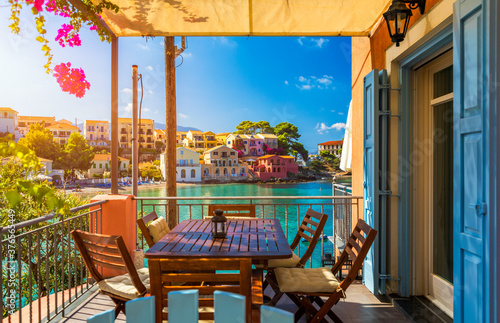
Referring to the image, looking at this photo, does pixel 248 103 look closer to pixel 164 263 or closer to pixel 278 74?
pixel 278 74

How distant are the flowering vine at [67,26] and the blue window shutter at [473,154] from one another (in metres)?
2.33

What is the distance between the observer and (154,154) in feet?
124

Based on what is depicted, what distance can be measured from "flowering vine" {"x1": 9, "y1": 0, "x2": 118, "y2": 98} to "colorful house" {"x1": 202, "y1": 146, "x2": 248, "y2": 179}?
123 feet

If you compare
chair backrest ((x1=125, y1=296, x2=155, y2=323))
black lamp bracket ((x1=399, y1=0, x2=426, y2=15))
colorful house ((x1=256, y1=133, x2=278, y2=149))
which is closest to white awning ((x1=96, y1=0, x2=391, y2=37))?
black lamp bracket ((x1=399, y1=0, x2=426, y2=15))

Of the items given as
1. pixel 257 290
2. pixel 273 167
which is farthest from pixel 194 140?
pixel 257 290

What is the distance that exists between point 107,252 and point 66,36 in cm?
211

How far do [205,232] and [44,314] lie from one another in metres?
1.52

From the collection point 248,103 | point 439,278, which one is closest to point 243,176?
point 248,103

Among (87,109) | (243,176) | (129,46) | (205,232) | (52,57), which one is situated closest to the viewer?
→ (52,57)

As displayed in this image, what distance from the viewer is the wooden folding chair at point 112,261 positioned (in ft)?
6.86

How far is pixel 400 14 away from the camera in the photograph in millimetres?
2783

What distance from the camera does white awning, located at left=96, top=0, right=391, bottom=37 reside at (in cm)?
330

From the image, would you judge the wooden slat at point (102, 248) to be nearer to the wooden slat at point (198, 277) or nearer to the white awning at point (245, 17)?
the wooden slat at point (198, 277)

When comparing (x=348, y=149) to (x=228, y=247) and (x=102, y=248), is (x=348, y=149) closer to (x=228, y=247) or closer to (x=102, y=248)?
(x=228, y=247)
